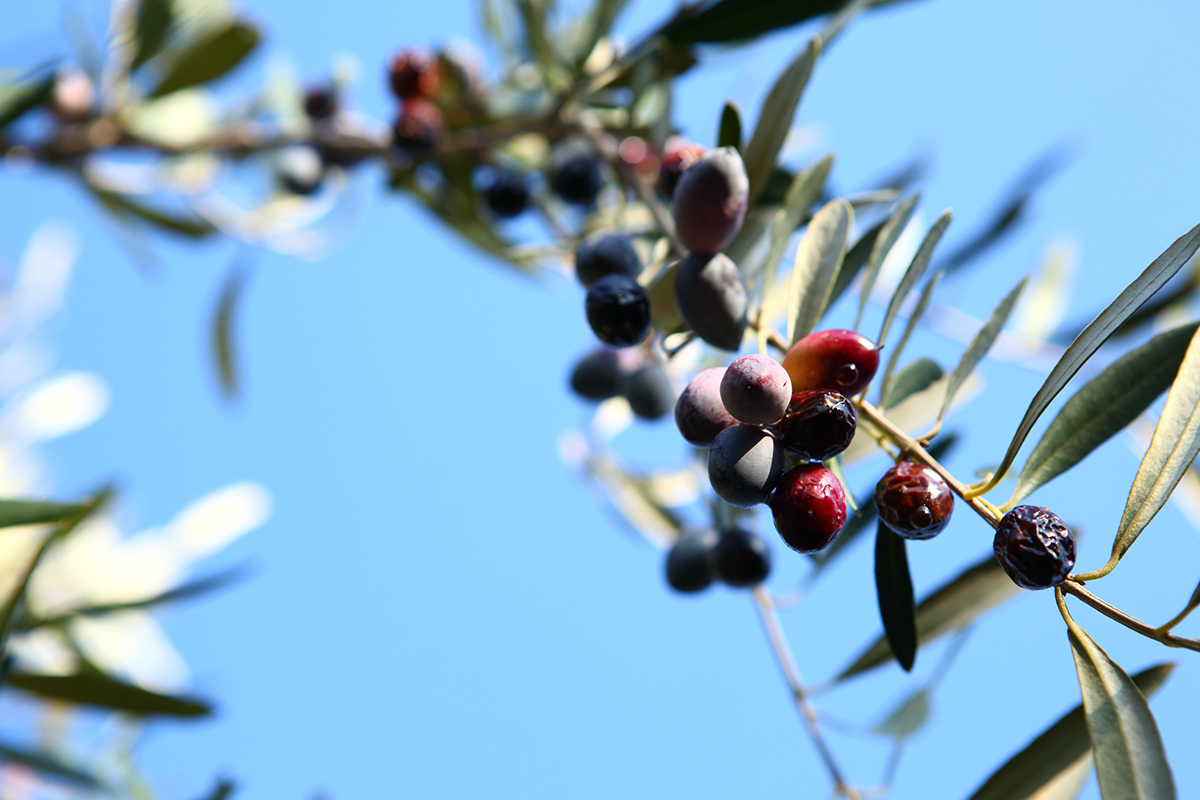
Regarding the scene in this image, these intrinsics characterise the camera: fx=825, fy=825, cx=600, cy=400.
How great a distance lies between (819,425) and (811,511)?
5 cm

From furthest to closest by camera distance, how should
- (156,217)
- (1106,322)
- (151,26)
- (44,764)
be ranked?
(156,217) < (151,26) < (44,764) < (1106,322)

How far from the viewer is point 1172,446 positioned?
16.6 inches

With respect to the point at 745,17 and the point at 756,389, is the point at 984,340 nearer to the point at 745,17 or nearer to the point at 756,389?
the point at 756,389

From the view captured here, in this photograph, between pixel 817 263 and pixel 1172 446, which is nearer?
pixel 1172 446

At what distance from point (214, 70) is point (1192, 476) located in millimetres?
1324

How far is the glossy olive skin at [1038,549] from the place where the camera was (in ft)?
1.35

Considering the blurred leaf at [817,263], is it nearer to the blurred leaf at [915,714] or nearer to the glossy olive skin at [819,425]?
the glossy olive skin at [819,425]

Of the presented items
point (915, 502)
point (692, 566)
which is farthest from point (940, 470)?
point (692, 566)

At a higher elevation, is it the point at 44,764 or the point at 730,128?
the point at 730,128

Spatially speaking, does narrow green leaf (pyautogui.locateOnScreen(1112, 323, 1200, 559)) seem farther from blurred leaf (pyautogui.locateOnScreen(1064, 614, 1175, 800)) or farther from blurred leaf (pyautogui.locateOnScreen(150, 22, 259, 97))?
blurred leaf (pyautogui.locateOnScreen(150, 22, 259, 97))

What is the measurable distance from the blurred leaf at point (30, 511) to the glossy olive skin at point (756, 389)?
1.31ft

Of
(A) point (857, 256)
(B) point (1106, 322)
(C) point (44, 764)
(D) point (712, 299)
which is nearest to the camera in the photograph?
(B) point (1106, 322)

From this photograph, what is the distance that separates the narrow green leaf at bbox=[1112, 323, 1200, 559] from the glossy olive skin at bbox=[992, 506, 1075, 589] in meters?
0.03

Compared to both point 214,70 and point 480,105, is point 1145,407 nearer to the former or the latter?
point 480,105
